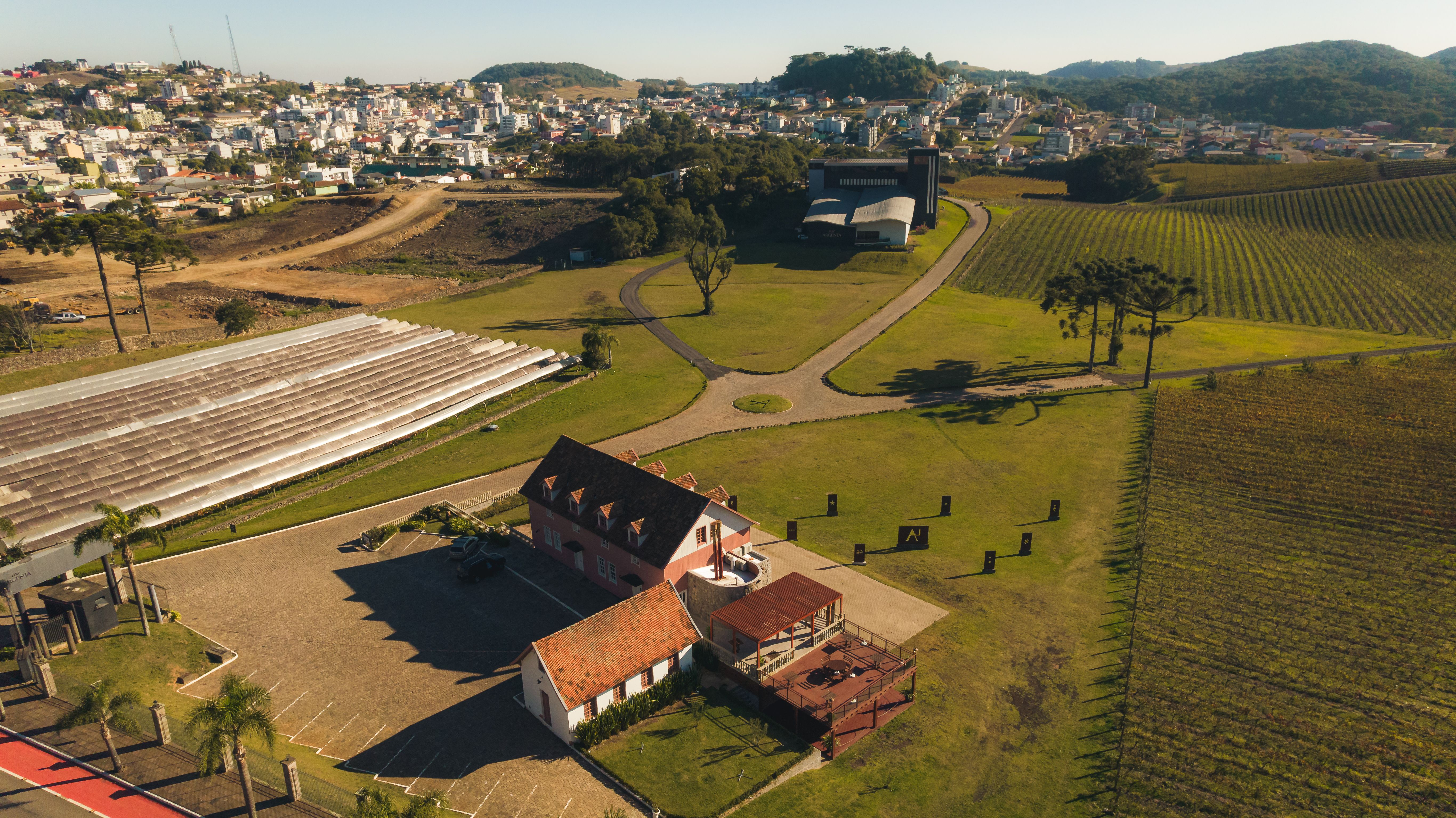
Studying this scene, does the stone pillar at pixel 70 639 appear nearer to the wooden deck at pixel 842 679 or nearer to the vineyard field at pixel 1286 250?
the wooden deck at pixel 842 679

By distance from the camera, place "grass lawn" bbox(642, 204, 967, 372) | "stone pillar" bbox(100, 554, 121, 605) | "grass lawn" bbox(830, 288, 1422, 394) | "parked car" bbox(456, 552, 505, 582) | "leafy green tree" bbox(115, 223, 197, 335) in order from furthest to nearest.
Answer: "grass lawn" bbox(642, 204, 967, 372) → "leafy green tree" bbox(115, 223, 197, 335) → "grass lawn" bbox(830, 288, 1422, 394) → "parked car" bbox(456, 552, 505, 582) → "stone pillar" bbox(100, 554, 121, 605)

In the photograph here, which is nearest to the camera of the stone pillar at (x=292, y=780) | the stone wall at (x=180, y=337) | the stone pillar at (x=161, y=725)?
the stone pillar at (x=292, y=780)

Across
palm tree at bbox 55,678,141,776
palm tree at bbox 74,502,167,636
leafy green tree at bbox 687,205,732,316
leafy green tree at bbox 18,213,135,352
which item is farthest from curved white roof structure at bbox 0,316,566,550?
leafy green tree at bbox 687,205,732,316

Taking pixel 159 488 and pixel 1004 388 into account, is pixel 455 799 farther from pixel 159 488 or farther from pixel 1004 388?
pixel 1004 388

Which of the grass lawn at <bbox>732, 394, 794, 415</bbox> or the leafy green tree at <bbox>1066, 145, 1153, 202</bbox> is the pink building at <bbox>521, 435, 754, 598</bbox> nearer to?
the grass lawn at <bbox>732, 394, 794, 415</bbox>

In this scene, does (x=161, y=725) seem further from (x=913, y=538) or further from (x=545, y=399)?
(x=545, y=399)

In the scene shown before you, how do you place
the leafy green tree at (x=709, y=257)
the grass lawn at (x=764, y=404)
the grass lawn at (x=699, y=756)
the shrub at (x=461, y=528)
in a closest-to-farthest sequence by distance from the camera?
the grass lawn at (x=699, y=756) → the shrub at (x=461, y=528) → the grass lawn at (x=764, y=404) → the leafy green tree at (x=709, y=257)

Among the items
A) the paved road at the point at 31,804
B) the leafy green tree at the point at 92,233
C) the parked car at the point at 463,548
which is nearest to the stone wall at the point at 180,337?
the leafy green tree at the point at 92,233
